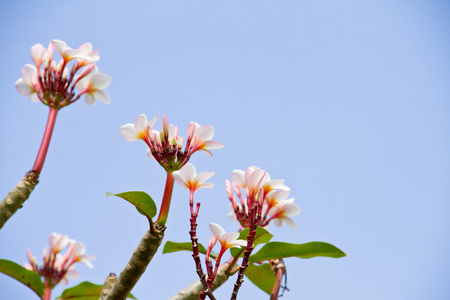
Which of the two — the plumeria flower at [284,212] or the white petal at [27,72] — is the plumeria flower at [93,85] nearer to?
the white petal at [27,72]

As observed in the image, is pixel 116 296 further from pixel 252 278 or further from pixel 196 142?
pixel 252 278

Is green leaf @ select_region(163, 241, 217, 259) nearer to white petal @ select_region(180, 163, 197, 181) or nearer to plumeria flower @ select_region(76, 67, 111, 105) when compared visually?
white petal @ select_region(180, 163, 197, 181)

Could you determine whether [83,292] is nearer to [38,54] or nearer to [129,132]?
[129,132]

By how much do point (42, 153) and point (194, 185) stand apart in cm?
73

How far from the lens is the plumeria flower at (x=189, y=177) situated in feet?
3.89

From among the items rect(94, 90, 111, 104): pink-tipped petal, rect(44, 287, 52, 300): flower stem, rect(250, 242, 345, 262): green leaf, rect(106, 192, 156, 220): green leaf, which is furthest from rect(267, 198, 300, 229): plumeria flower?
rect(44, 287, 52, 300): flower stem

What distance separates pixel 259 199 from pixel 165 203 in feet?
0.89

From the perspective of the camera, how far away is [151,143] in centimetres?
129

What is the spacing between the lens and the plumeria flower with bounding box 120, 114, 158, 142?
1.28m

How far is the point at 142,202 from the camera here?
119 cm

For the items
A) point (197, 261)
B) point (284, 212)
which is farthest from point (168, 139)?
point (284, 212)

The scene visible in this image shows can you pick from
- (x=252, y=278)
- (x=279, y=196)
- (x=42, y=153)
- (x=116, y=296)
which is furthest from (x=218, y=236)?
(x=42, y=153)

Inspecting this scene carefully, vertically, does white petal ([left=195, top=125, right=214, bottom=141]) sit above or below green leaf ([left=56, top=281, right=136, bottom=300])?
above

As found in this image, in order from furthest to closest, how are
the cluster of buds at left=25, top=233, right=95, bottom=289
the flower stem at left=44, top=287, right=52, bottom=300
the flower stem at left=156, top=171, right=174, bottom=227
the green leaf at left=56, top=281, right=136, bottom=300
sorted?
the cluster of buds at left=25, top=233, right=95, bottom=289 → the flower stem at left=44, top=287, right=52, bottom=300 → the green leaf at left=56, top=281, right=136, bottom=300 → the flower stem at left=156, top=171, right=174, bottom=227
